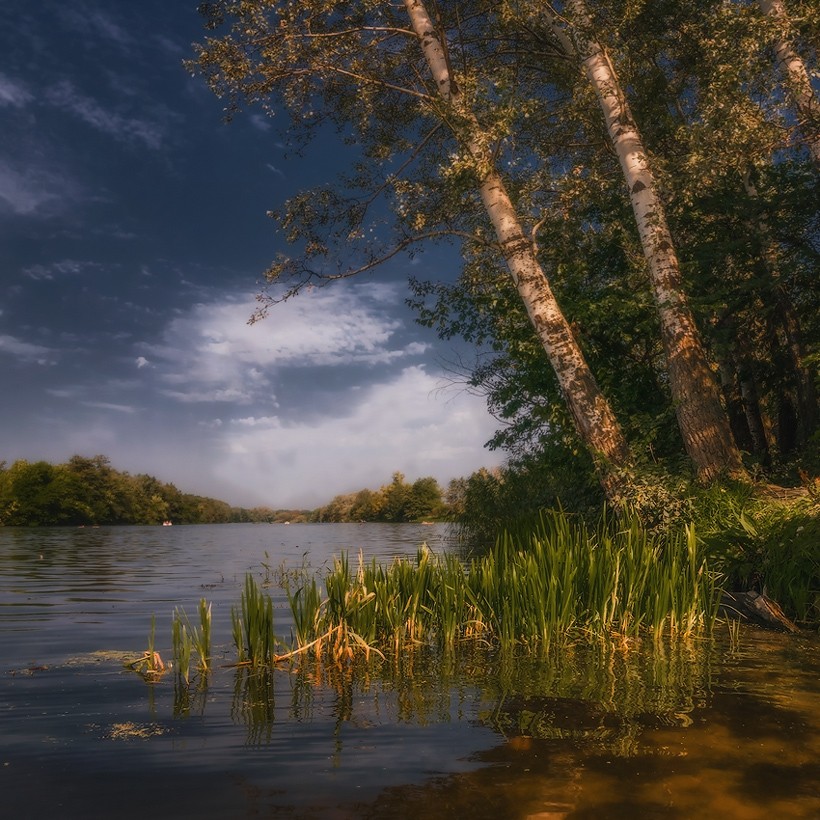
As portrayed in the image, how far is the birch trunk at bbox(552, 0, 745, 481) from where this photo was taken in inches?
434

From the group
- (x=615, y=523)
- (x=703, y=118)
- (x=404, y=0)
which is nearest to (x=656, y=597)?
(x=615, y=523)

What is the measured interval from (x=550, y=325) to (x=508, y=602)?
6210 mm

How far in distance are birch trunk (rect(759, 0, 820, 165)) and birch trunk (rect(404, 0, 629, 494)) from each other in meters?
4.87

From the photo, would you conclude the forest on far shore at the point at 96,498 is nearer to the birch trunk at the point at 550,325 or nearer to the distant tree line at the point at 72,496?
the distant tree line at the point at 72,496

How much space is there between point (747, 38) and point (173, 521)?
119m

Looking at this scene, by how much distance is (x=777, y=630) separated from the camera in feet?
24.0

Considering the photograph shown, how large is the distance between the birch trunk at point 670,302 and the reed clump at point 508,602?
4.36 m

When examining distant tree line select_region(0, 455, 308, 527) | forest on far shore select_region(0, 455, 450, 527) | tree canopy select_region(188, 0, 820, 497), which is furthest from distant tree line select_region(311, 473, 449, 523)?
tree canopy select_region(188, 0, 820, 497)

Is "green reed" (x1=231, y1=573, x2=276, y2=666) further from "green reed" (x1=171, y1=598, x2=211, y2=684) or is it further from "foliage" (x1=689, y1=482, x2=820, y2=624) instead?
"foliage" (x1=689, y1=482, x2=820, y2=624)

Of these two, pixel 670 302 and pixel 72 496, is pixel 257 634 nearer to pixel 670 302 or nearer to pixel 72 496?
pixel 670 302

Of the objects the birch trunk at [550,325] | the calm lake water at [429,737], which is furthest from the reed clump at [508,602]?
the birch trunk at [550,325]

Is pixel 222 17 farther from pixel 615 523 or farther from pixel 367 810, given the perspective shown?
pixel 367 810

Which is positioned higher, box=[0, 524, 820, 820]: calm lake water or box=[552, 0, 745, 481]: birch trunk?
box=[552, 0, 745, 481]: birch trunk

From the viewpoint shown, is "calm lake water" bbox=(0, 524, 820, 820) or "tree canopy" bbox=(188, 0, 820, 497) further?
"tree canopy" bbox=(188, 0, 820, 497)
